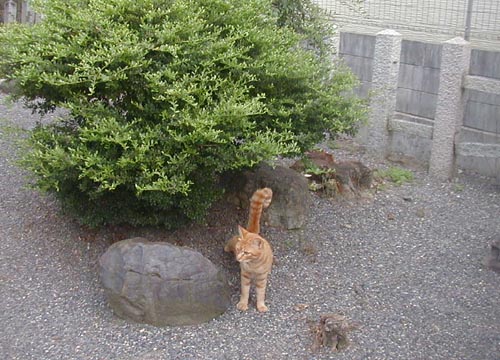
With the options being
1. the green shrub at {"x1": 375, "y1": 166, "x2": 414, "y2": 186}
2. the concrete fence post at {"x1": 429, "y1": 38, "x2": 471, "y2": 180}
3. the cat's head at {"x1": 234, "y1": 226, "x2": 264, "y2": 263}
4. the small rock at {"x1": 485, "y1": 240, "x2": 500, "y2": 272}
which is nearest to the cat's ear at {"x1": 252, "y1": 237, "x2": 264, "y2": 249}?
the cat's head at {"x1": 234, "y1": 226, "x2": 264, "y2": 263}

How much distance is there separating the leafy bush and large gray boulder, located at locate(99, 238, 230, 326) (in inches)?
17.4

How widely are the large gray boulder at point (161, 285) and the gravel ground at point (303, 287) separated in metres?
0.09

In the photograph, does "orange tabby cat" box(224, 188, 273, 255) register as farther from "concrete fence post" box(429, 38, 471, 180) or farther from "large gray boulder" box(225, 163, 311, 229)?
"concrete fence post" box(429, 38, 471, 180)

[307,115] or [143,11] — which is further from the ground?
[143,11]

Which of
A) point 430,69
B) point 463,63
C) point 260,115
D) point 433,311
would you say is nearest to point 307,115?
point 260,115

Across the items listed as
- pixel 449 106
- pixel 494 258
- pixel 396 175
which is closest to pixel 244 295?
pixel 494 258

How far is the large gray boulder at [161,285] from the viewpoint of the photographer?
511cm

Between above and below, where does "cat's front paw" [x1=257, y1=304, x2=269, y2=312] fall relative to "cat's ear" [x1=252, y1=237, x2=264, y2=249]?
below

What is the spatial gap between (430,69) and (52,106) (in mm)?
4945

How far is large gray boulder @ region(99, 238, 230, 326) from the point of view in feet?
16.8

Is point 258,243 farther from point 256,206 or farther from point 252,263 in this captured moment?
point 256,206

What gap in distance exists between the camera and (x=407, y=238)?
6660 millimetres

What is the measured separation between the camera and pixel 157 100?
5293 mm

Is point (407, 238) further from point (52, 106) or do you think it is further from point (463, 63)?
point (52, 106)
